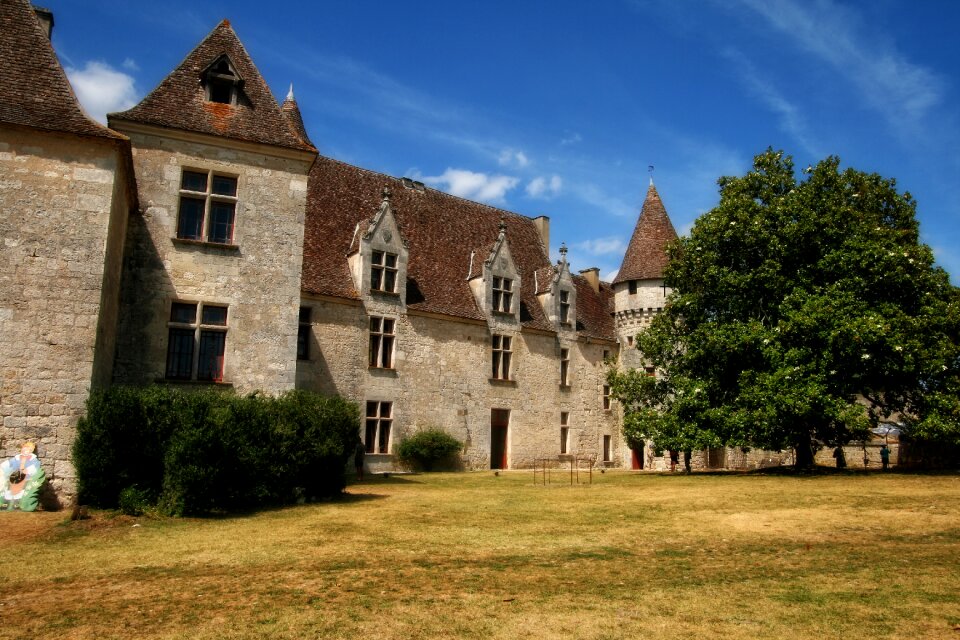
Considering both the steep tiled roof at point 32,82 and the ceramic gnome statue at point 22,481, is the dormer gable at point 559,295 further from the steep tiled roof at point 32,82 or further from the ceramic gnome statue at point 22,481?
the ceramic gnome statue at point 22,481

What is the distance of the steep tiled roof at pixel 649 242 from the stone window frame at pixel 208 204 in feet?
65.3

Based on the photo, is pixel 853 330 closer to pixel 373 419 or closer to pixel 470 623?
pixel 373 419

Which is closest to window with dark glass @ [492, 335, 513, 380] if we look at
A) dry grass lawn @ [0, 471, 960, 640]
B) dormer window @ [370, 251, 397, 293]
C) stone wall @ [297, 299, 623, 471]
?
stone wall @ [297, 299, 623, 471]

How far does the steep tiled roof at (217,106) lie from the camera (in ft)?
53.7

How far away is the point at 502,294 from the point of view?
93.1ft

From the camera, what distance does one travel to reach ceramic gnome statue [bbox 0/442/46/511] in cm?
1192

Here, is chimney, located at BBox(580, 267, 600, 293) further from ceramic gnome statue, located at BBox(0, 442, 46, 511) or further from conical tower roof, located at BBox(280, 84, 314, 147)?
ceramic gnome statue, located at BBox(0, 442, 46, 511)

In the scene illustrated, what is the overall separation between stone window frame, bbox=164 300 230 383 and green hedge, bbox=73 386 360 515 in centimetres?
293

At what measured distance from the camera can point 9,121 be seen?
12664mm

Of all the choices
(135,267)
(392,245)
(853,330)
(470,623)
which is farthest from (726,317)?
(470,623)

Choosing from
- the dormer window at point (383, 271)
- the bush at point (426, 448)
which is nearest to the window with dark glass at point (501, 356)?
the bush at point (426, 448)

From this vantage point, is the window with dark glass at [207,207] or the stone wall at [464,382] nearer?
the window with dark glass at [207,207]

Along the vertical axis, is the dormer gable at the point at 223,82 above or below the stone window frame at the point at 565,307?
above

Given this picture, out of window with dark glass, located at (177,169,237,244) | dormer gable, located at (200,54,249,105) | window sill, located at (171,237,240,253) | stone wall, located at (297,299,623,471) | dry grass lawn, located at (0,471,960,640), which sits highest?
dormer gable, located at (200,54,249,105)
